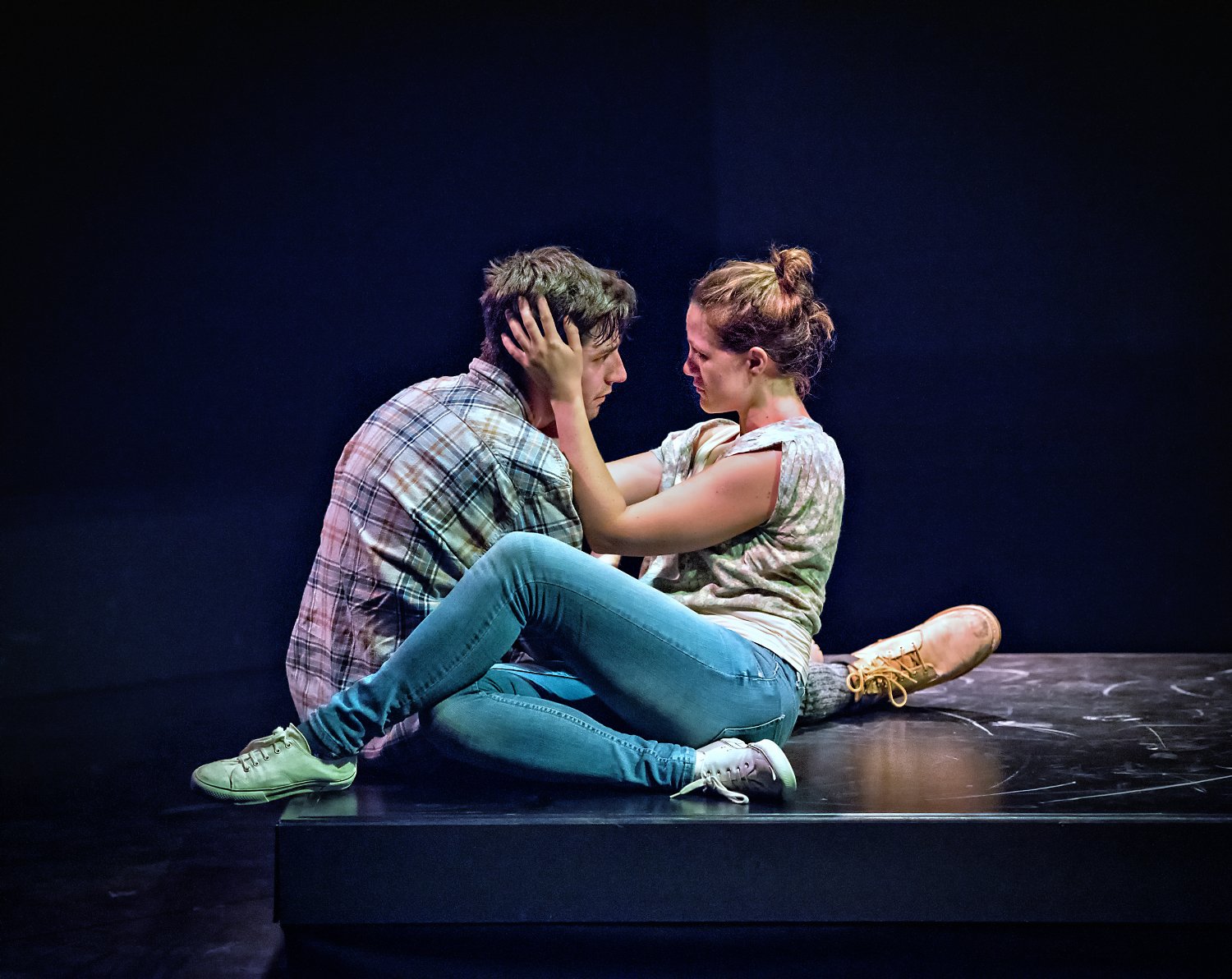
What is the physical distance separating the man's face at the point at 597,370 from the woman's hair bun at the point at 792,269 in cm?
34

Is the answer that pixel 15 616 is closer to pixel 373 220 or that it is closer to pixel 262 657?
pixel 262 657

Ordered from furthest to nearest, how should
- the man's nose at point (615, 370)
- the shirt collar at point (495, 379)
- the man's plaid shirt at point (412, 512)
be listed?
the man's nose at point (615, 370) → the shirt collar at point (495, 379) → the man's plaid shirt at point (412, 512)

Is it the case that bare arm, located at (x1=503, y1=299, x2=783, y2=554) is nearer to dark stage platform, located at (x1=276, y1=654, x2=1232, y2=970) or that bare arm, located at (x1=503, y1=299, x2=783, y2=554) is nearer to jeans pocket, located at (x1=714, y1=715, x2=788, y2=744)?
jeans pocket, located at (x1=714, y1=715, x2=788, y2=744)

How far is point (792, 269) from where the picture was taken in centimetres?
233

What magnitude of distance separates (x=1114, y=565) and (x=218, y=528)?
280cm

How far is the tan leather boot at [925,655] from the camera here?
2.68 meters

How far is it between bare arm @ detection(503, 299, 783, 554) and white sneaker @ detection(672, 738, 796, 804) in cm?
39

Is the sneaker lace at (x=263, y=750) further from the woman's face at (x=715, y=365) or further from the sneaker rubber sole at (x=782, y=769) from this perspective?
the woman's face at (x=715, y=365)

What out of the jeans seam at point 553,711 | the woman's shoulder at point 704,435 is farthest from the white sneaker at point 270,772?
the woman's shoulder at point 704,435

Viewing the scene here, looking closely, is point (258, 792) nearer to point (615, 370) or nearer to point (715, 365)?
Result: point (615, 370)

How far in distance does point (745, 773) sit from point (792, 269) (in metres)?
0.94

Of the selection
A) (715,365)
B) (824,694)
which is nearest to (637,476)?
(715,365)

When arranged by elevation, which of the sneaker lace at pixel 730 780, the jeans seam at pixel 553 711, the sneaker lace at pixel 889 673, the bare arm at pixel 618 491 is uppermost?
the bare arm at pixel 618 491

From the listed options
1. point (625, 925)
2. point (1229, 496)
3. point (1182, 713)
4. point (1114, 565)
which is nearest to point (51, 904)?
point (625, 925)
